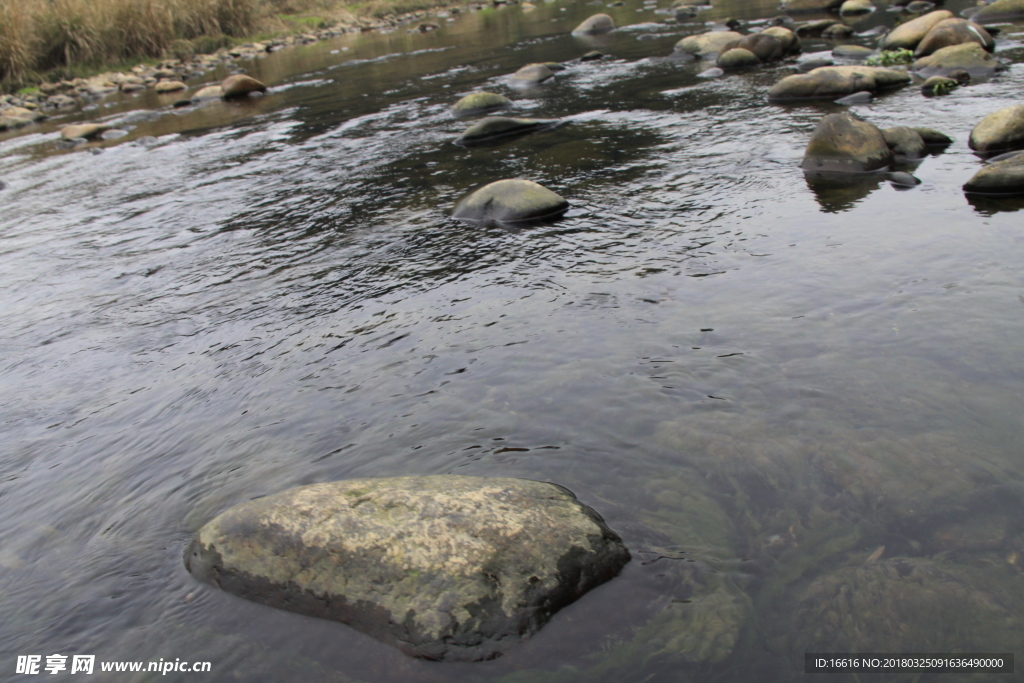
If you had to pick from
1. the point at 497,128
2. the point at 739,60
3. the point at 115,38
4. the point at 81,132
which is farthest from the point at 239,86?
the point at 739,60

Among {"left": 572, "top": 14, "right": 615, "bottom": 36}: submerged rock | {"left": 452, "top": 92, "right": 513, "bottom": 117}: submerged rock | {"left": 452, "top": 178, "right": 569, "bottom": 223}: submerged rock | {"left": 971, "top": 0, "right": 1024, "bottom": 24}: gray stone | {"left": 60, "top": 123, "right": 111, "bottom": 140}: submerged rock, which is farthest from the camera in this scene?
{"left": 572, "top": 14, "right": 615, "bottom": 36}: submerged rock

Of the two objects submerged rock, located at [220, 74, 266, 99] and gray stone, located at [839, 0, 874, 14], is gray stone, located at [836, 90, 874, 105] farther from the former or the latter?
submerged rock, located at [220, 74, 266, 99]

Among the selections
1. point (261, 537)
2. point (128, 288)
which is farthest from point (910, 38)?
point (261, 537)

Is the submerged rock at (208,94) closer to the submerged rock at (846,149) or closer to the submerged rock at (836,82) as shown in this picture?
the submerged rock at (836,82)

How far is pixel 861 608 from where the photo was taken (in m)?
2.83

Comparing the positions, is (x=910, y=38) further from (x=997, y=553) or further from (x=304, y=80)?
(x=304, y=80)

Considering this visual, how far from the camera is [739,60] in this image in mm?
14812

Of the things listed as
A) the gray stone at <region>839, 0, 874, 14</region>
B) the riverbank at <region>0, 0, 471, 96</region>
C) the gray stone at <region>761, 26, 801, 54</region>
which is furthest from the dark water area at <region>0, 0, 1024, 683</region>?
Answer: the riverbank at <region>0, 0, 471, 96</region>

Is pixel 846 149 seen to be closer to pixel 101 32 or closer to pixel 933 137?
pixel 933 137

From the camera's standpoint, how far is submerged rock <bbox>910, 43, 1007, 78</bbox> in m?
11.4

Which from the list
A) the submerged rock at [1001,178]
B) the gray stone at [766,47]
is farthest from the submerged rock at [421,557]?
the gray stone at [766,47]

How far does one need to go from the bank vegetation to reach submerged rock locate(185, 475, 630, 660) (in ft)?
84.9

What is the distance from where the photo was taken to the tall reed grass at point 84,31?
22.3 meters

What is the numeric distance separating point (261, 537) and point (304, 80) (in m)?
20.4
